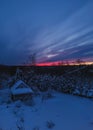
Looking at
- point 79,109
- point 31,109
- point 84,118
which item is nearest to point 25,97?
point 31,109

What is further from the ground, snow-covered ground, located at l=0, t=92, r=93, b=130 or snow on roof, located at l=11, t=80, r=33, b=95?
snow on roof, located at l=11, t=80, r=33, b=95

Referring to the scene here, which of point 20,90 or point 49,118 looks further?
point 20,90

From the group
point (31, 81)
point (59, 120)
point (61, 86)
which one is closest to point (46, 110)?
point (59, 120)

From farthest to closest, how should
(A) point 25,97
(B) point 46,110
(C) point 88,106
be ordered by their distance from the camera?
(A) point 25,97, (C) point 88,106, (B) point 46,110

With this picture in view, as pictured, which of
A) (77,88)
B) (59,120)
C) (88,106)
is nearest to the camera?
(59,120)

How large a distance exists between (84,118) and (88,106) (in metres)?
3.56

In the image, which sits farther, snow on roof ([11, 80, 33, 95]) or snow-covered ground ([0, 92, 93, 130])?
snow on roof ([11, 80, 33, 95])

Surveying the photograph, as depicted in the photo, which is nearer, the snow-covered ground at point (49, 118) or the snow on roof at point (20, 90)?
the snow-covered ground at point (49, 118)

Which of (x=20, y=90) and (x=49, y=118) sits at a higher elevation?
(x=20, y=90)

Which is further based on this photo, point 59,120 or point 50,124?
point 59,120

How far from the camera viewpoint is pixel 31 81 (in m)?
30.0

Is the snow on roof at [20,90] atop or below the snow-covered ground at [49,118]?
atop

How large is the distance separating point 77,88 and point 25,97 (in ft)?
26.9

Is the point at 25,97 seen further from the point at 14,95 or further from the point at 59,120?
the point at 59,120
